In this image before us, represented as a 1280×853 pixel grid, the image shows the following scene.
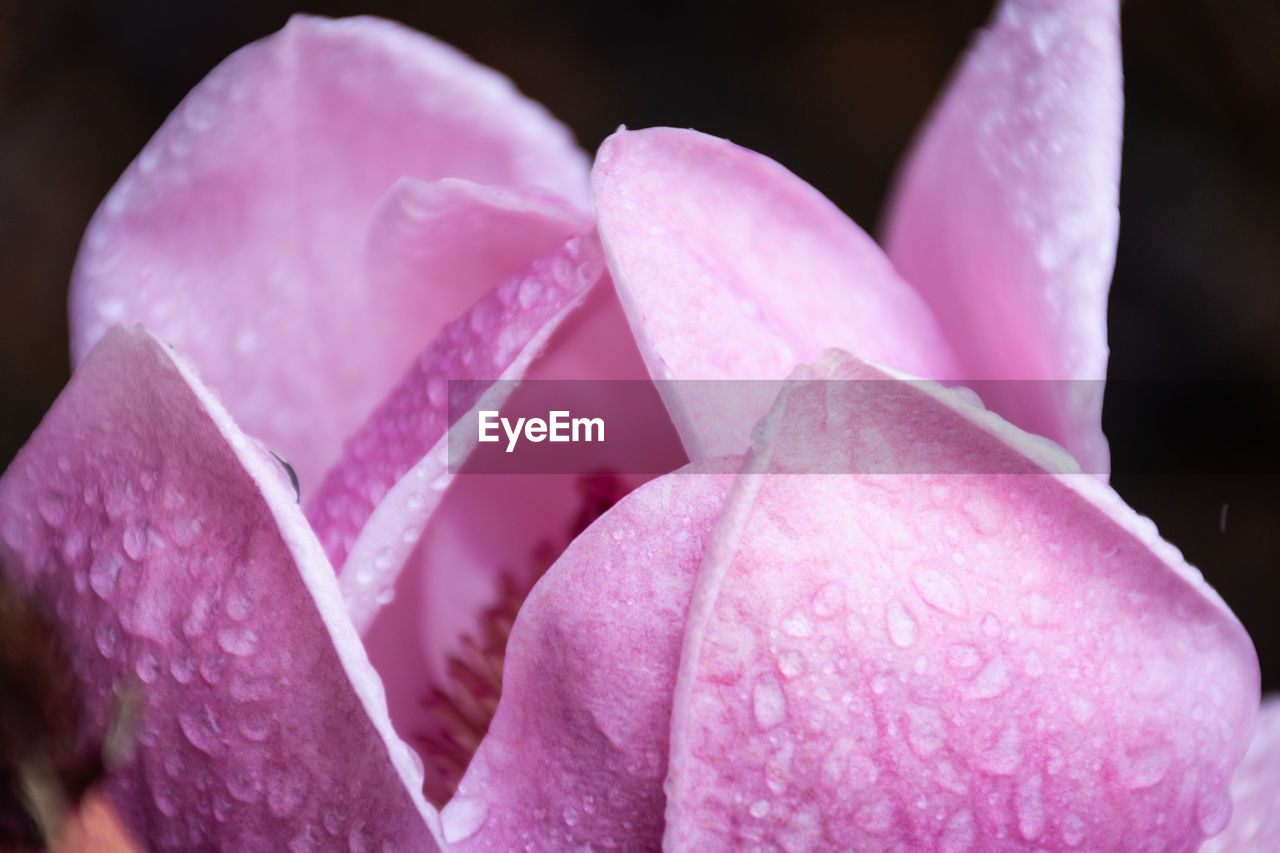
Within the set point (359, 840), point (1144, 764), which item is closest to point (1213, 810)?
point (1144, 764)

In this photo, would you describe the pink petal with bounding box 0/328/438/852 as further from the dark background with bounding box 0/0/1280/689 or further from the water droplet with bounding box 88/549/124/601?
the dark background with bounding box 0/0/1280/689

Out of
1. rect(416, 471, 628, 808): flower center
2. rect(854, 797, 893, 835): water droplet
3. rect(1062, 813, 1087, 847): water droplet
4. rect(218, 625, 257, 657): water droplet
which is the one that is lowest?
rect(416, 471, 628, 808): flower center

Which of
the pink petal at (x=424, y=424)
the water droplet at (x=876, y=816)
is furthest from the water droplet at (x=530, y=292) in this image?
the water droplet at (x=876, y=816)

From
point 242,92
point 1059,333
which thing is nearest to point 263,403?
point 242,92

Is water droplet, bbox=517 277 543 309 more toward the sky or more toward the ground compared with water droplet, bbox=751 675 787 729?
more toward the sky

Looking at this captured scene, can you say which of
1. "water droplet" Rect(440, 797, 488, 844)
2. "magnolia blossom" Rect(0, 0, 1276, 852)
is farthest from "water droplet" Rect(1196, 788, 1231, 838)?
"water droplet" Rect(440, 797, 488, 844)

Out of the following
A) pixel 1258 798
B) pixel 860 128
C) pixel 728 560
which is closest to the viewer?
pixel 728 560

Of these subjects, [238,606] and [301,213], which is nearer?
[238,606]

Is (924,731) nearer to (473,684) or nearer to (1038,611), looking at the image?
(1038,611)
